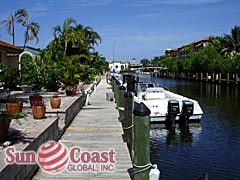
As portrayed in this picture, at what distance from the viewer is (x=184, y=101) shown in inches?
A: 797

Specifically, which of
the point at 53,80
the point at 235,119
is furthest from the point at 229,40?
the point at 53,80

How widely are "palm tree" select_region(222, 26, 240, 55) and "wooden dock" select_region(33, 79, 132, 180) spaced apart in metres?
57.6

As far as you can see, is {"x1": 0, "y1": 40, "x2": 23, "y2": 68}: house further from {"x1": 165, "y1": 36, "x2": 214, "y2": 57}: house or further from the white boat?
{"x1": 165, "y1": 36, "x2": 214, "y2": 57}: house

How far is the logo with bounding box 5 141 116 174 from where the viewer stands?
21.5 ft

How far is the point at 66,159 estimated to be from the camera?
25.7ft

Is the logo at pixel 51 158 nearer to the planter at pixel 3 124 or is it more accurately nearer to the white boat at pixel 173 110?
the planter at pixel 3 124

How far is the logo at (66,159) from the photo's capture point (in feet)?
21.5

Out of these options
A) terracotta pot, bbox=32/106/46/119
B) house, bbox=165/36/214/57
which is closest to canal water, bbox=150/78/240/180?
terracotta pot, bbox=32/106/46/119

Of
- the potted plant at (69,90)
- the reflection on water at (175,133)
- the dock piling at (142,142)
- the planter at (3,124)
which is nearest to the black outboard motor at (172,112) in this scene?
the reflection on water at (175,133)

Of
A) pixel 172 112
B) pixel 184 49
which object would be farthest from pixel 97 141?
pixel 184 49

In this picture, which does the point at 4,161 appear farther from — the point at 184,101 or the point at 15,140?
the point at 184,101

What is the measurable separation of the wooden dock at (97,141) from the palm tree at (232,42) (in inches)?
2268

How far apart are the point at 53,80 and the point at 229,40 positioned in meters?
54.2

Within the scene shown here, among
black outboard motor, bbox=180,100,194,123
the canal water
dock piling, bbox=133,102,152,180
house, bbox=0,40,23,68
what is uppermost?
house, bbox=0,40,23,68
